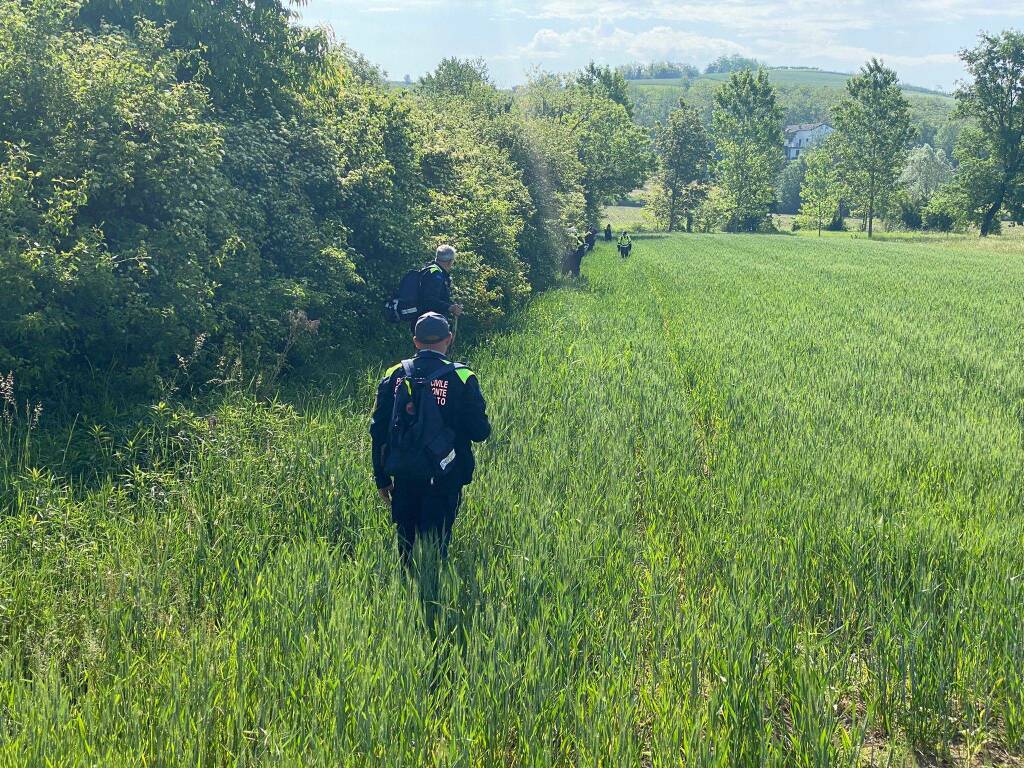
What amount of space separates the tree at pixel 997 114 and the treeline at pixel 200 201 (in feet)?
195

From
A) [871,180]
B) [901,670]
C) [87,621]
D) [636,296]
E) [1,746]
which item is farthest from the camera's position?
[871,180]

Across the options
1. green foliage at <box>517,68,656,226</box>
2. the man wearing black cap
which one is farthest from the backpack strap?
green foliage at <box>517,68,656,226</box>

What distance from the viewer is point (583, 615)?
3654mm

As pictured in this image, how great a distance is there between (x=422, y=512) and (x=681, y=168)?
77.8 metres

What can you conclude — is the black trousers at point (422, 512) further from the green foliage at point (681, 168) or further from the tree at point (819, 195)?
the green foliage at point (681, 168)

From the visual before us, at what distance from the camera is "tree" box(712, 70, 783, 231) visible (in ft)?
246

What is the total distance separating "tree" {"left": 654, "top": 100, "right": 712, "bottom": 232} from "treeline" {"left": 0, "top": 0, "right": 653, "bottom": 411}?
218 ft

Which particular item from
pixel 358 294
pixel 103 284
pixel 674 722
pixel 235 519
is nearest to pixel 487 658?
pixel 674 722

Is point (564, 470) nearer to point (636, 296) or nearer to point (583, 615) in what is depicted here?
point (583, 615)

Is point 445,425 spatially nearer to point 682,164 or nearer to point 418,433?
point 418,433

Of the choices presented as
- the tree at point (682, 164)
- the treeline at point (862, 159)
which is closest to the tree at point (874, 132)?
the treeline at point (862, 159)

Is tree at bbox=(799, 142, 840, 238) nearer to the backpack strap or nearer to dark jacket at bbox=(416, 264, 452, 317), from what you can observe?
dark jacket at bbox=(416, 264, 452, 317)

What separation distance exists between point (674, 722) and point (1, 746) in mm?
2612

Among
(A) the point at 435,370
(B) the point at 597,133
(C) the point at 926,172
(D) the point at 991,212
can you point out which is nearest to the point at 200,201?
(A) the point at 435,370
